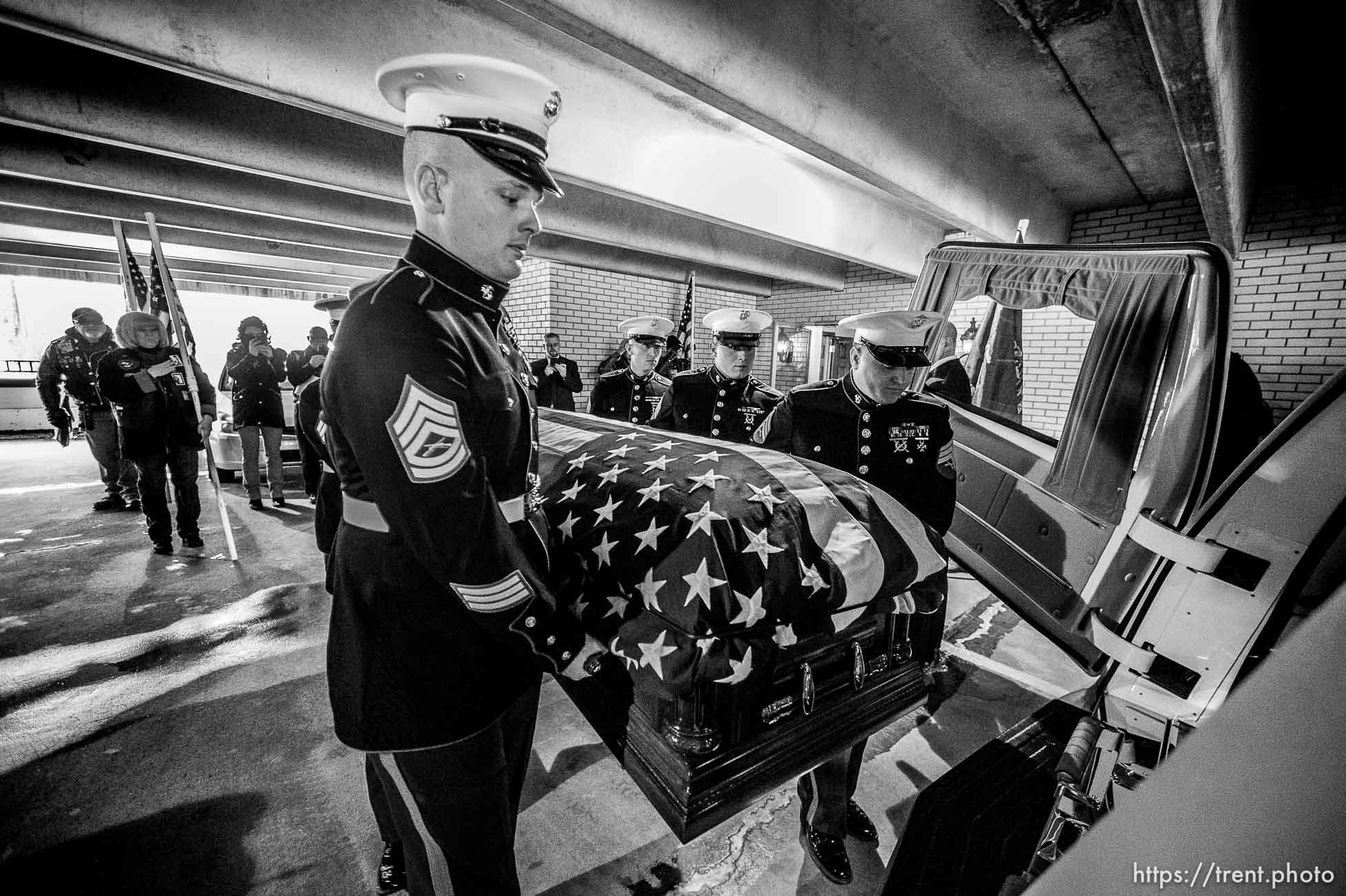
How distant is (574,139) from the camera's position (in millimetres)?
3754

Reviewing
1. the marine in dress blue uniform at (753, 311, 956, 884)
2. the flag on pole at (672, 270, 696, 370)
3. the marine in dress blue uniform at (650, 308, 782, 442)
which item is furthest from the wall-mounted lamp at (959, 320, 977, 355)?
the marine in dress blue uniform at (753, 311, 956, 884)

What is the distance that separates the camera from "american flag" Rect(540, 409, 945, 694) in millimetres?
1217

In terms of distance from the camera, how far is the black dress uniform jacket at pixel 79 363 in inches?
220

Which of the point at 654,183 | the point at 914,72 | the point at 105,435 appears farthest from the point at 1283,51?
the point at 105,435

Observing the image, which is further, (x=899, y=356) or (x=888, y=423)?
(x=888, y=423)

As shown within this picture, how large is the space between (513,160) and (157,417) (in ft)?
17.5

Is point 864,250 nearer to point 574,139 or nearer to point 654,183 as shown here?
point 654,183

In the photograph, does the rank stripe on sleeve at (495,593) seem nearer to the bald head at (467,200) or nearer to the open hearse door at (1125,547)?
the bald head at (467,200)

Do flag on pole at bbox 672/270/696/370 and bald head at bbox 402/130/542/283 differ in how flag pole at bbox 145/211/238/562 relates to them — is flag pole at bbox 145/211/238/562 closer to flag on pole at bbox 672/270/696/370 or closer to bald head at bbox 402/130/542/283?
bald head at bbox 402/130/542/283

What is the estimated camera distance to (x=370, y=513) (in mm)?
1160

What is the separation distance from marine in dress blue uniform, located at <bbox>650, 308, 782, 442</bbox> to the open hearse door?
65.4 inches

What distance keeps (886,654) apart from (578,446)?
1328 mm

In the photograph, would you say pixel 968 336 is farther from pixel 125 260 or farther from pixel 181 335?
pixel 125 260

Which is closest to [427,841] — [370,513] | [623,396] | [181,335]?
[370,513]
